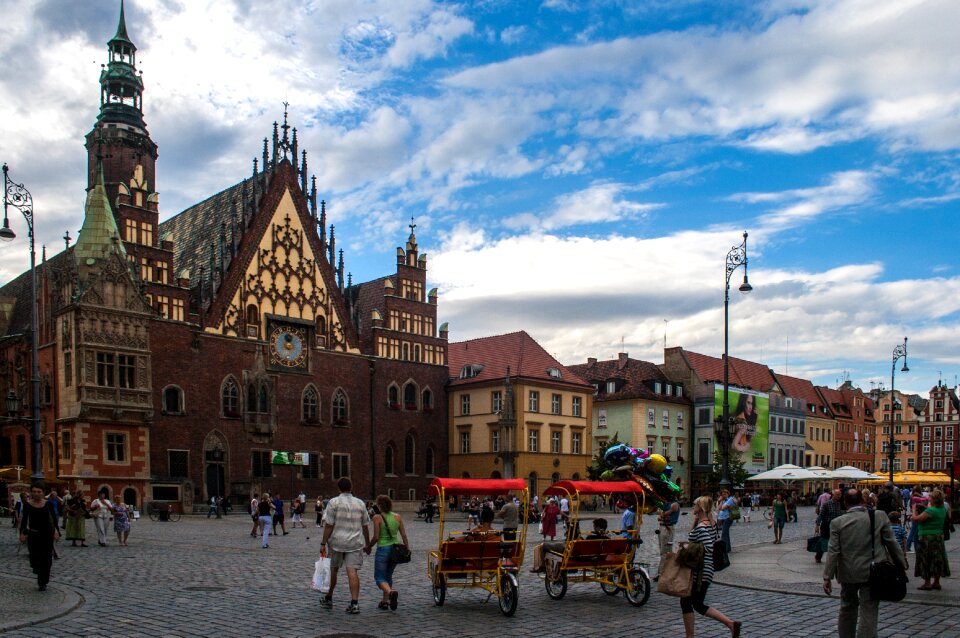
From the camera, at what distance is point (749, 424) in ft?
260

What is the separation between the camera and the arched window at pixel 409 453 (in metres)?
61.6

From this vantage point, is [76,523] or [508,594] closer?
[508,594]

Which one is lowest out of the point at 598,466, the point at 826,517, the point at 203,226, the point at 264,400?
the point at 598,466

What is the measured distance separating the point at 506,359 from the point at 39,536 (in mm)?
50603

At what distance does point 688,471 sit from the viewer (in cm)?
7656

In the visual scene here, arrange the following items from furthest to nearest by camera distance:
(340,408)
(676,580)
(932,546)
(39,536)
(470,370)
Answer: (470,370)
(340,408)
(932,546)
(39,536)
(676,580)

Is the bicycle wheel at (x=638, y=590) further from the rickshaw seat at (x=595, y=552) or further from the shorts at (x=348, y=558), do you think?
the shorts at (x=348, y=558)

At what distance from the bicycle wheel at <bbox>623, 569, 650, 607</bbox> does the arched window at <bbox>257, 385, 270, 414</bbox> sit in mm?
41821

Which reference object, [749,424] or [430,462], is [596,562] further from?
[749,424]

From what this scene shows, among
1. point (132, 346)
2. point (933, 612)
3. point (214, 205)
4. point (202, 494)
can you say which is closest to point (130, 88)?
point (214, 205)

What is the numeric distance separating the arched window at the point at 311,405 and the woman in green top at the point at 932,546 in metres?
43.8

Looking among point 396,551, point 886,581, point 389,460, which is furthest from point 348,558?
point 389,460

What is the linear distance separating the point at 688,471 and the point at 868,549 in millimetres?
69258

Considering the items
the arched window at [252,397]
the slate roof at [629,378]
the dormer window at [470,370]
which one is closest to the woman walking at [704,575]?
the arched window at [252,397]
